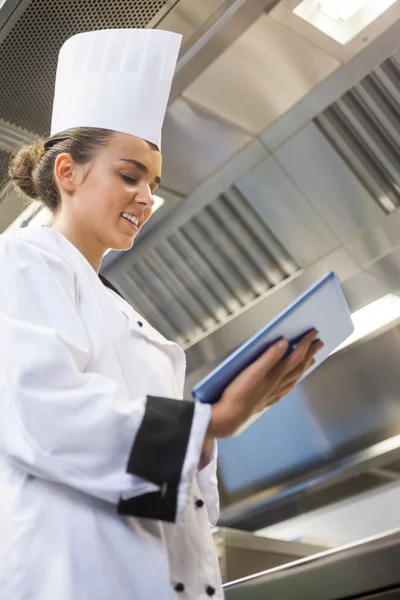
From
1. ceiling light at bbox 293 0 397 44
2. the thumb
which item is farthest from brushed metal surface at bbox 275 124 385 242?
the thumb

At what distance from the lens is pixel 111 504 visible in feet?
2.65

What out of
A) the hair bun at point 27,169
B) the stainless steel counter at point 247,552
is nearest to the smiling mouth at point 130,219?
the hair bun at point 27,169

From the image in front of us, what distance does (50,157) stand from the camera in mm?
1225

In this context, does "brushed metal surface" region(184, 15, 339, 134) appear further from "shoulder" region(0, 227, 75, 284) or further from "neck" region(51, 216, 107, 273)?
"shoulder" region(0, 227, 75, 284)

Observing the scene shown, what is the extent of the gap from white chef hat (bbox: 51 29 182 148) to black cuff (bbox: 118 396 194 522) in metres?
0.64

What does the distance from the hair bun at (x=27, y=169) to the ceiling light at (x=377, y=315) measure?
3.66 feet

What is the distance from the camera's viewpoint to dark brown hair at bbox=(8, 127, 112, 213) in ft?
3.86

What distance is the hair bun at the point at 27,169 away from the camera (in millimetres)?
1282

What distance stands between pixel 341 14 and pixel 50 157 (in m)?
0.79

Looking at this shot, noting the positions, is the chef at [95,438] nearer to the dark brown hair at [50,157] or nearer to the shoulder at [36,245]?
the shoulder at [36,245]

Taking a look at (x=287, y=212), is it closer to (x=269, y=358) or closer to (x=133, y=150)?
(x=133, y=150)

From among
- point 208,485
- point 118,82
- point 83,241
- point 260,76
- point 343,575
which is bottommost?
point 343,575

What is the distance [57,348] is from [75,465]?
14cm

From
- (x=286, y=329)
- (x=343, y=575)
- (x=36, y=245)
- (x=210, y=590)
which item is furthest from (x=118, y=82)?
(x=343, y=575)
